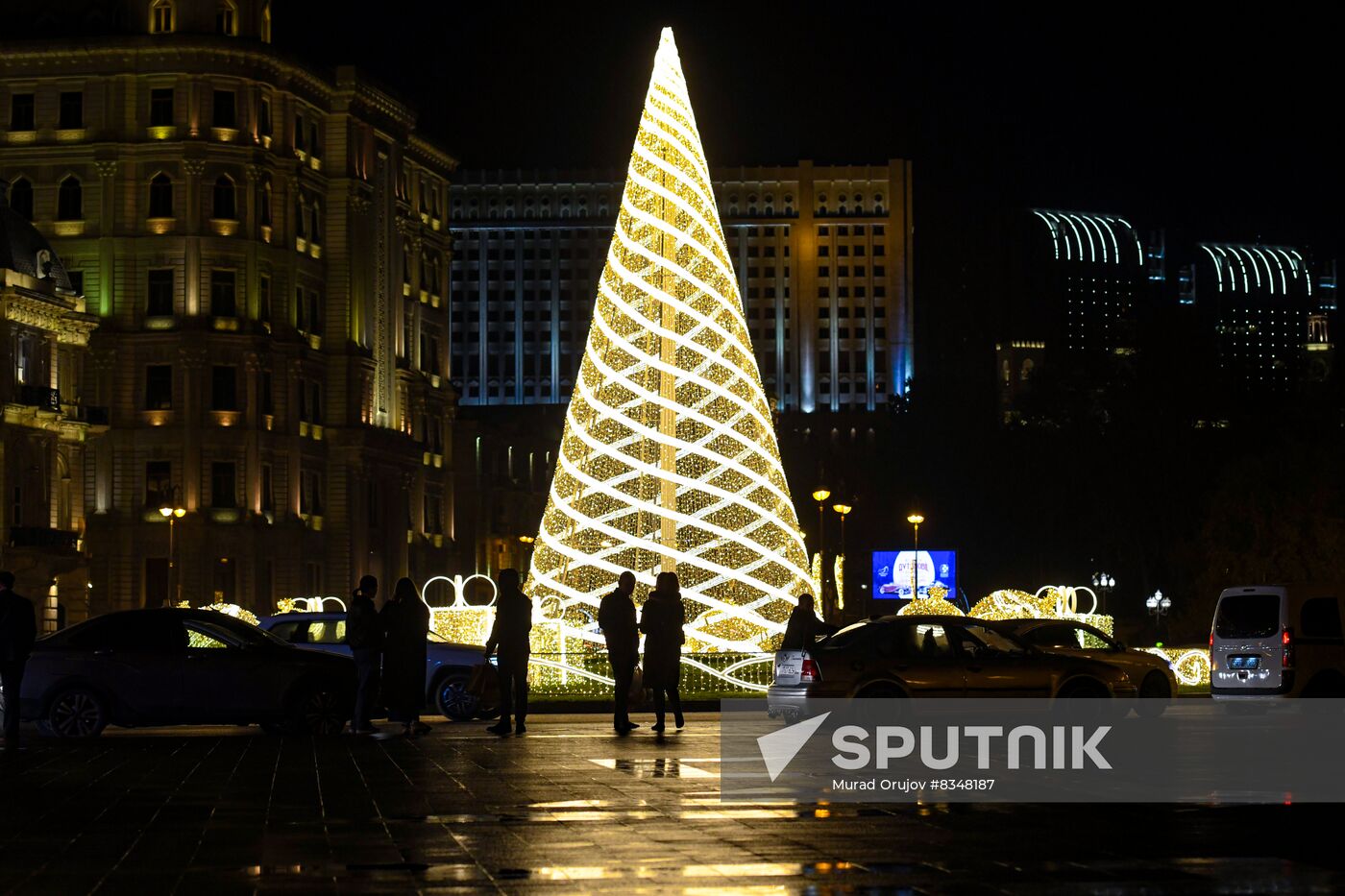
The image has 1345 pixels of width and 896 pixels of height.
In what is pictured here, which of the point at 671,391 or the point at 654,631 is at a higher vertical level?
the point at 671,391

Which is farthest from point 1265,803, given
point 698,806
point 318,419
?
point 318,419

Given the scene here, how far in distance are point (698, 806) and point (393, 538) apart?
79469 mm

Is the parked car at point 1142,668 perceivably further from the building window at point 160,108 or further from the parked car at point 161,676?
the building window at point 160,108

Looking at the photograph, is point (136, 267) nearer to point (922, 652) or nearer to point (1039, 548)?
point (1039, 548)

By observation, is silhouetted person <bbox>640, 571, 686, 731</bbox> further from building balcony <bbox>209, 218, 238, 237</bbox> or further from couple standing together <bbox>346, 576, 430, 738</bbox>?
building balcony <bbox>209, 218, 238, 237</bbox>

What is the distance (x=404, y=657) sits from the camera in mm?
25406

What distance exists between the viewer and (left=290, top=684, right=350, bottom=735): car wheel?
26.2 m

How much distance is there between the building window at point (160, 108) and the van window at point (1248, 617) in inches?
2288

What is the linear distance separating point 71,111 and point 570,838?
72.9 meters

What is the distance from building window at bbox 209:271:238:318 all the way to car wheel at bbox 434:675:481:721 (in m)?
52.1

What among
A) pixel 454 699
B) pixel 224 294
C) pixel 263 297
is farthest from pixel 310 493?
pixel 454 699

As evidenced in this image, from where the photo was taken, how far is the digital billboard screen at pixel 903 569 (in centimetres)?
6681

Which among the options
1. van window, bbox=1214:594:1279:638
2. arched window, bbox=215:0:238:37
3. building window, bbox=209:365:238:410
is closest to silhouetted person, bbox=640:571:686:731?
van window, bbox=1214:594:1279:638

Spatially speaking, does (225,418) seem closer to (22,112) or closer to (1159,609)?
(22,112)
